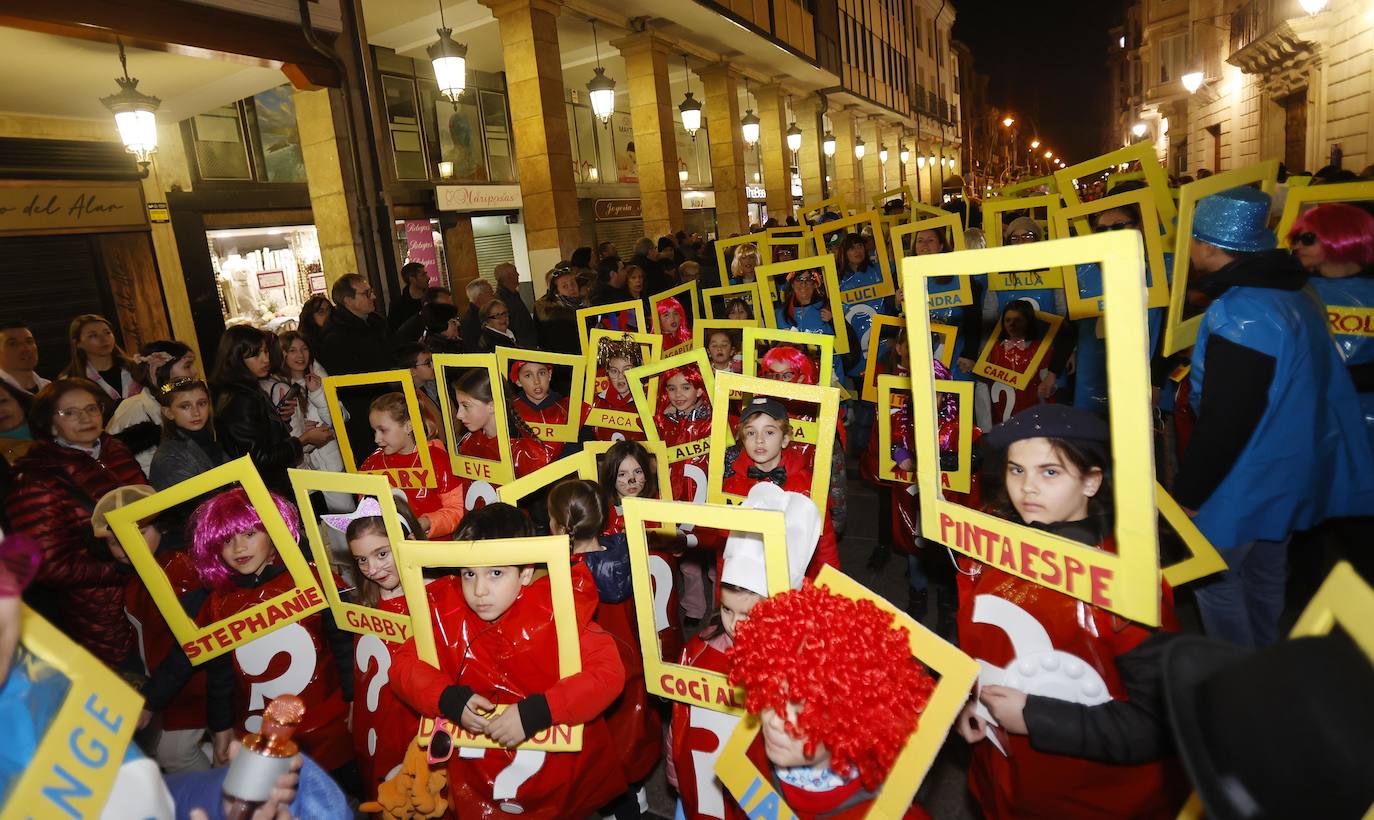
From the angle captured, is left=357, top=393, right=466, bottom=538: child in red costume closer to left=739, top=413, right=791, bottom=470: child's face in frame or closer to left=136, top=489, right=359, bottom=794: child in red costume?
left=136, top=489, right=359, bottom=794: child in red costume

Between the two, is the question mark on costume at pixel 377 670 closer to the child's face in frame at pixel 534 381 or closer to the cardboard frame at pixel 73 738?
the cardboard frame at pixel 73 738

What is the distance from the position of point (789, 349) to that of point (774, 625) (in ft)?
9.30

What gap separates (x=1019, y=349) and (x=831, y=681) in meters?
4.16

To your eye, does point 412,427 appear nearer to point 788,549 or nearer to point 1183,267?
point 788,549

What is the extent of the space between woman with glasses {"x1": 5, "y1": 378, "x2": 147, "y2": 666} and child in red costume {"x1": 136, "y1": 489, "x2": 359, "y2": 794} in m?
0.72

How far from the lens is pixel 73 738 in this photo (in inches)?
47.8

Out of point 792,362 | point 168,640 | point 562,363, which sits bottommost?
point 168,640

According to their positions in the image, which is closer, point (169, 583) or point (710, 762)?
point (710, 762)

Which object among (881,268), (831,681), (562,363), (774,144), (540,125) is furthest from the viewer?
(774,144)

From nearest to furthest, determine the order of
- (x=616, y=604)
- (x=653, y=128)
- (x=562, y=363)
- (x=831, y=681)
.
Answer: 1. (x=831, y=681)
2. (x=616, y=604)
3. (x=562, y=363)
4. (x=653, y=128)

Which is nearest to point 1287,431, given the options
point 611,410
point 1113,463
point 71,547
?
point 1113,463

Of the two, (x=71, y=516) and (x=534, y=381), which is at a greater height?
(x=534, y=381)

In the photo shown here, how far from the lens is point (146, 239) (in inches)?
379

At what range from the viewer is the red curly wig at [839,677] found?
1349mm
